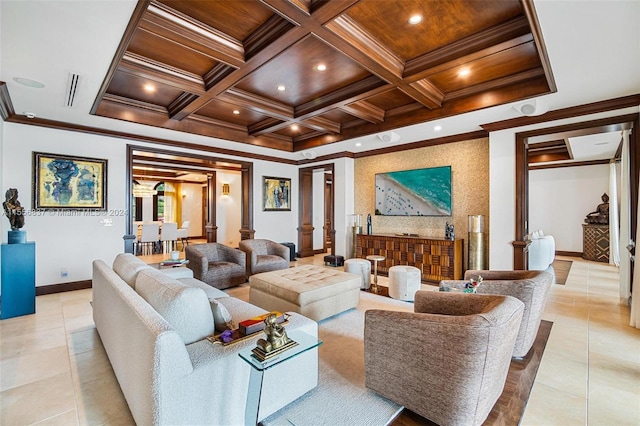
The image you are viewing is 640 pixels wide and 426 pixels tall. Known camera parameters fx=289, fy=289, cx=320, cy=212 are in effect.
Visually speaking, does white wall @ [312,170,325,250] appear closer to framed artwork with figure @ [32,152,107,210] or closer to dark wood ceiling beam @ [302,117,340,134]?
dark wood ceiling beam @ [302,117,340,134]

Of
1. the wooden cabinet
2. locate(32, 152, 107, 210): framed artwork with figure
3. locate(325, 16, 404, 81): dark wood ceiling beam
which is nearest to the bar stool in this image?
locate(325, 16, 404, 81): dark wood ceiling beam

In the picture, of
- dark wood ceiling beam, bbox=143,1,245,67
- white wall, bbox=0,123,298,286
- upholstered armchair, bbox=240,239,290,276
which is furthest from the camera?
upholstered armchair, bbox=240,239,290,276

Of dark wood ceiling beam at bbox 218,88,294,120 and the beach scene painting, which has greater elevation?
dark wood ceiling beam at bbox 218,88,294,120

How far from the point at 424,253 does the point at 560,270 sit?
334 centimetres

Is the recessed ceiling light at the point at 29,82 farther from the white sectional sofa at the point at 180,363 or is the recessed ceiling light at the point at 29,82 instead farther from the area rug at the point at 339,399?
the area rug at the point at 339,399

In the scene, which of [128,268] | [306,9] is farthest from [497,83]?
[128,268]

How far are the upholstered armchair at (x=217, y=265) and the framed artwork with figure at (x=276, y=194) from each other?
227cm

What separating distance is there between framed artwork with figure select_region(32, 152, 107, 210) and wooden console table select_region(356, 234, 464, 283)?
4979 mm

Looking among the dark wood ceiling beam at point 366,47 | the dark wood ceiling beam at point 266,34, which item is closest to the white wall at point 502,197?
the dark wood ceiling beam at point 366,47

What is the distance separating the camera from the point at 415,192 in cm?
574

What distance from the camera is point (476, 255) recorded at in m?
4.82

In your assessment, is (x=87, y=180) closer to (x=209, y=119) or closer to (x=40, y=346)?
(x=209, y=119)

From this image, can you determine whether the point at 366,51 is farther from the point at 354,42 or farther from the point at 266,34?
the point at 266,34

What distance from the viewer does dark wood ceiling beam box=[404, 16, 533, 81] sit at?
2486 mm
